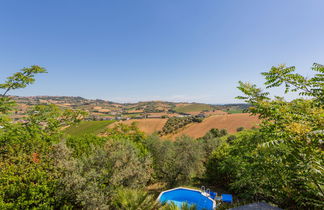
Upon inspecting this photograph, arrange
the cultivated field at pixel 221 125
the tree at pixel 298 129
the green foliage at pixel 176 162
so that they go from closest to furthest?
the tree at pixel 298 129 → the green foliage at pixel 176 162 → the cultivated field at pixel 221 125

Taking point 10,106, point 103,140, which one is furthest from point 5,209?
point 103,140

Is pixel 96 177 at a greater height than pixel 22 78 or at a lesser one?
lesser

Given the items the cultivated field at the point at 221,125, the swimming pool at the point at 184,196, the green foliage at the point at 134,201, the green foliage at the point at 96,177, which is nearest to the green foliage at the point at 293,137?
the green foliage at the point at 134,201

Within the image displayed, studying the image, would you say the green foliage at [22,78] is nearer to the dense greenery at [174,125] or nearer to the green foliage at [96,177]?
the green foliage at [96,177]

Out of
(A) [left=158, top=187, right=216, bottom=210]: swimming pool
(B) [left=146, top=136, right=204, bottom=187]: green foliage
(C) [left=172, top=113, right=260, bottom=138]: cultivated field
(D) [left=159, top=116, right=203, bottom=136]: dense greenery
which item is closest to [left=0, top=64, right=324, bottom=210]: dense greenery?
(A) [left=158, top=187, right=216, bottom=210]: swimming pool

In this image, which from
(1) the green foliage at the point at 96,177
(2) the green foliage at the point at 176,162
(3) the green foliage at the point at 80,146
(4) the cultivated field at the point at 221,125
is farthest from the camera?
(4) the cultivated field at the point at 221,125

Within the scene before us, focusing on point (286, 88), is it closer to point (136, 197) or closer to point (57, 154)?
point (136, 197)

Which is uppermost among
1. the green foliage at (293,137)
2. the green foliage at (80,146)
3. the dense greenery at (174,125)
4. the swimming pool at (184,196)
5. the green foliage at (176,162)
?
the green foliage at (293,137)

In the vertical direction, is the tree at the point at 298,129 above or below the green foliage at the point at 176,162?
above

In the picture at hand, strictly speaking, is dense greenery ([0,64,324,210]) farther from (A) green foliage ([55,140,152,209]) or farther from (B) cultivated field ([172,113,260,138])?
(B) cultivated field ([172,113,260,138])

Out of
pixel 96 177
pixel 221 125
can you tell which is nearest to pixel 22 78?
pixel 96 177

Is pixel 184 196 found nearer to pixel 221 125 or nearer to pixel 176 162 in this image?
pixel 176 162

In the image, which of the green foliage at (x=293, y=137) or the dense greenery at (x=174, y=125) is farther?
the dense greenery at (x=174, y=125)

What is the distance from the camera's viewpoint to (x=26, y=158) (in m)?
9.12
